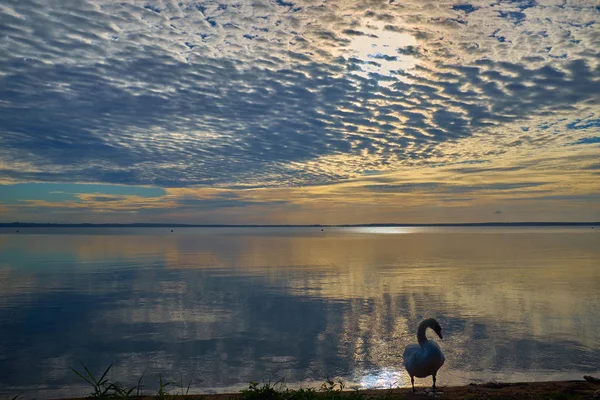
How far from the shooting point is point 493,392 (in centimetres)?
1181

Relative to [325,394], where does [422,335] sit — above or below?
above

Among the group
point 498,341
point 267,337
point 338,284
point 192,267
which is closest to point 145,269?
point 192,267

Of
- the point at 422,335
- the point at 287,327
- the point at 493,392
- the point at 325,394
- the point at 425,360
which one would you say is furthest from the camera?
the point at 287,327

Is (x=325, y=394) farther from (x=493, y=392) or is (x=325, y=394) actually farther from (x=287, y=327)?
(x=287, y=327)

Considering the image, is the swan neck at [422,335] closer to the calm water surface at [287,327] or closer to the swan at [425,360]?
the swan at [425,360]

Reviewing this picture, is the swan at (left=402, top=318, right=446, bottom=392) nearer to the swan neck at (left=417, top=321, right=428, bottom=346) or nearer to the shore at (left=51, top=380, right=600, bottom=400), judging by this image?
the swan neck at (left=417, top=321, right=428, bottom=346)

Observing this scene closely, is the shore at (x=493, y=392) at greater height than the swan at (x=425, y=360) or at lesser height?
lesser

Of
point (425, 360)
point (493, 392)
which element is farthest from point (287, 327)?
point (493, 392)

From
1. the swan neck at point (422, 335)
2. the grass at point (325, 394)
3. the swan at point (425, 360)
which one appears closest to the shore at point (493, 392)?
the grass at point (325, 394)

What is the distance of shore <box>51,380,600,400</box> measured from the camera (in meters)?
11.2

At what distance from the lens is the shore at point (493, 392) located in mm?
11242

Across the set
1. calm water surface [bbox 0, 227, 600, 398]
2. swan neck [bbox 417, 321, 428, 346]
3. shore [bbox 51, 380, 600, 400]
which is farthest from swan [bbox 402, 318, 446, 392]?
calm water surface [bbox 0, 227, 600, 398]

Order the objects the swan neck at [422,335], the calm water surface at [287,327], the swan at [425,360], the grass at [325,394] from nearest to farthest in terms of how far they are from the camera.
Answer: the grass at [325,394] → the swan at [425,360] → the swan neck at [422,335] → the calm water surface at [287,327]

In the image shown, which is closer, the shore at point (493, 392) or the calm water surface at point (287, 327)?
the shore at point (493, 392)
